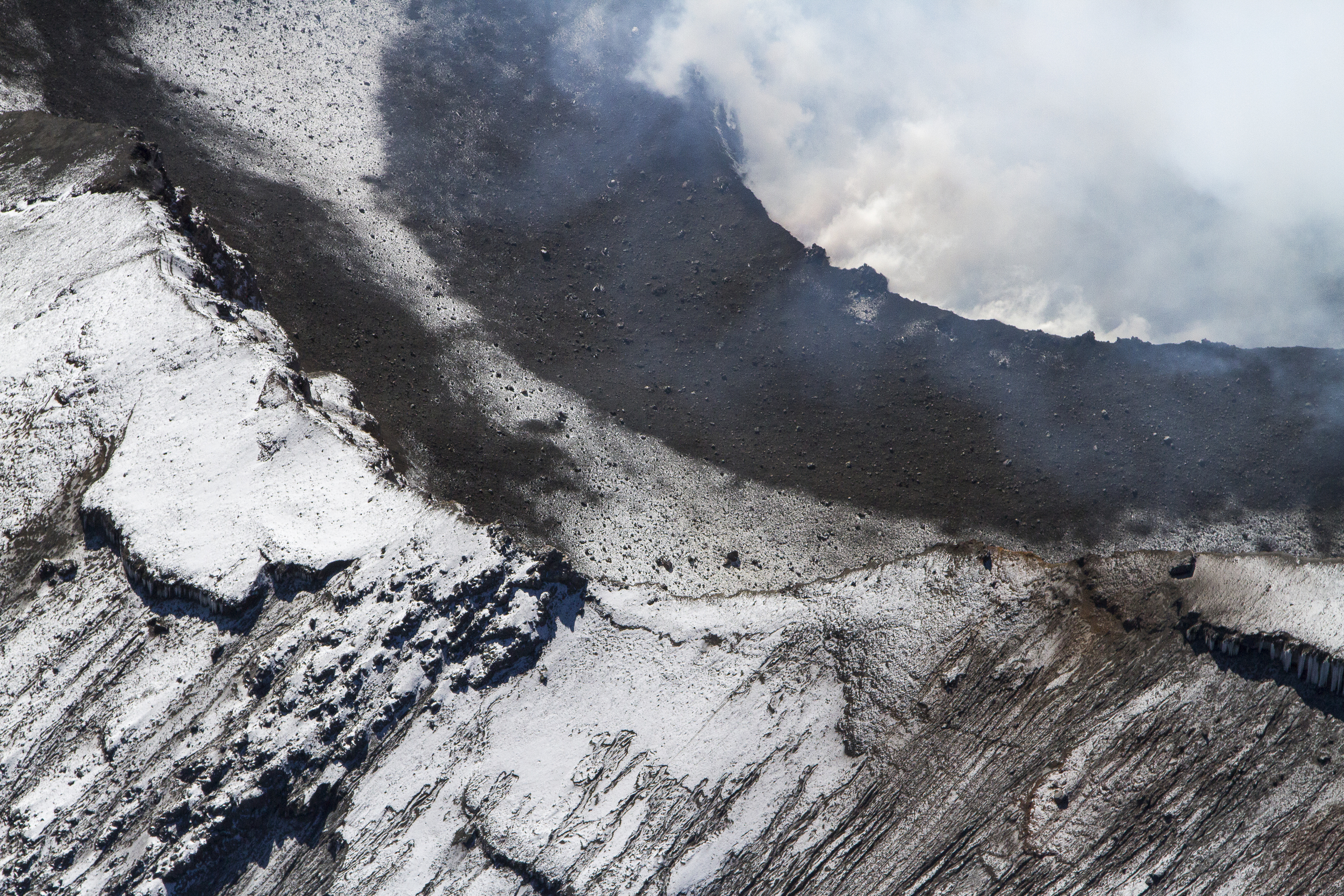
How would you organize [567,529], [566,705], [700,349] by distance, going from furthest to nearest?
[700,349]
[567,529]
[566,705]

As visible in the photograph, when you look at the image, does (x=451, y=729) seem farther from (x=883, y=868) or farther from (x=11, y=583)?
(x=11, y=583)

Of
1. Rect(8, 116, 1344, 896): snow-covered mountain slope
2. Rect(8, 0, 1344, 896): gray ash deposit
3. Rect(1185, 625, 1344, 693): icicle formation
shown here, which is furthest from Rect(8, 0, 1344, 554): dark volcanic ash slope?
Rect(1185, 625, 1344, 693): icicle formation

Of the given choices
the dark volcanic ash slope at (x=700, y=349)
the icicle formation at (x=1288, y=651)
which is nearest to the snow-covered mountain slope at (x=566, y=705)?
the icicle formation at (x=1288, y=651)

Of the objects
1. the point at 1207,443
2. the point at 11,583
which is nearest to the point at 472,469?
the point at 11,583

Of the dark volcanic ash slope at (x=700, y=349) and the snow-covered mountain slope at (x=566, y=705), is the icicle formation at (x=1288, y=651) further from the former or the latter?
the dark volcanic ash slope at (x=700, y=349)

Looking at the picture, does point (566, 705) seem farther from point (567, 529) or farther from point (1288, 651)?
point (1288, 651)

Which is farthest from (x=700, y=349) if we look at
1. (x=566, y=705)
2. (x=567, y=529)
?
(x=566, y=705)

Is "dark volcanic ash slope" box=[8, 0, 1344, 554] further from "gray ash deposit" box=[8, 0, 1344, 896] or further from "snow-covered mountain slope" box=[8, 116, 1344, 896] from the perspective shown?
"snow-covered mountain slope" box=[8, 116, 1344, 896]
